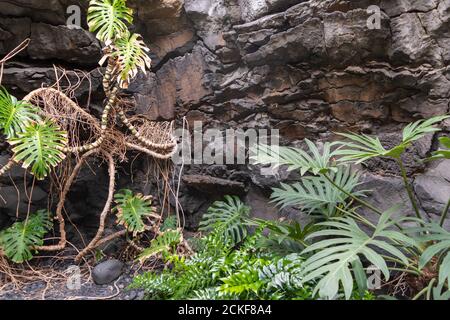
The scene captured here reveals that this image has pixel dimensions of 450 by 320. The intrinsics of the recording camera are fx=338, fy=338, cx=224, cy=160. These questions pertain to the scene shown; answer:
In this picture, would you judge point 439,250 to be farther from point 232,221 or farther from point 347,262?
point 232,221

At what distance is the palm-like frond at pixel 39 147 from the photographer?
2.30 meters

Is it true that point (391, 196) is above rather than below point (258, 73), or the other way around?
below

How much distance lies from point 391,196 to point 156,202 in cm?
206

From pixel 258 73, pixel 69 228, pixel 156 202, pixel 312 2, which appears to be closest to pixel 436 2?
pixel 312 2

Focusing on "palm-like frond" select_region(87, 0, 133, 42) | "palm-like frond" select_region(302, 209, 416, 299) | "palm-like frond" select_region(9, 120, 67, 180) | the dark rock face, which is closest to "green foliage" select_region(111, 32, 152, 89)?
"palm-like frond" select_region(87, 0, 133, 42)

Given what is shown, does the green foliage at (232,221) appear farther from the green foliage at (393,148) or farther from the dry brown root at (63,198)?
the dry brown root at (63,198)

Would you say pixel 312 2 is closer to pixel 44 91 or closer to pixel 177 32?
pixel 177 32

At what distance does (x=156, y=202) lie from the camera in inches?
130

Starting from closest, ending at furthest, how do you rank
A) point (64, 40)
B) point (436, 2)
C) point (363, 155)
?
point (363, 155) → point (436, 2) → point (64, 40)

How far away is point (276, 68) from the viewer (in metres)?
2.75

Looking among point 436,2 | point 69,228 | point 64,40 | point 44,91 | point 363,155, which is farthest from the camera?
point 69,228

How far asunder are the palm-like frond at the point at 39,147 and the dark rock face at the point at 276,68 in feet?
2.64

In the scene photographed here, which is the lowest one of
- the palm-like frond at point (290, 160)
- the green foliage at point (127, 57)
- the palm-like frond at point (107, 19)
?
the palm-like frond at point (290, 160)

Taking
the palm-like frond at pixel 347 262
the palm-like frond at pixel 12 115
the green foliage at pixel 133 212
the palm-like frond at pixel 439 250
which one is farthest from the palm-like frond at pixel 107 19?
the palm-like frond at pixel 439 250
